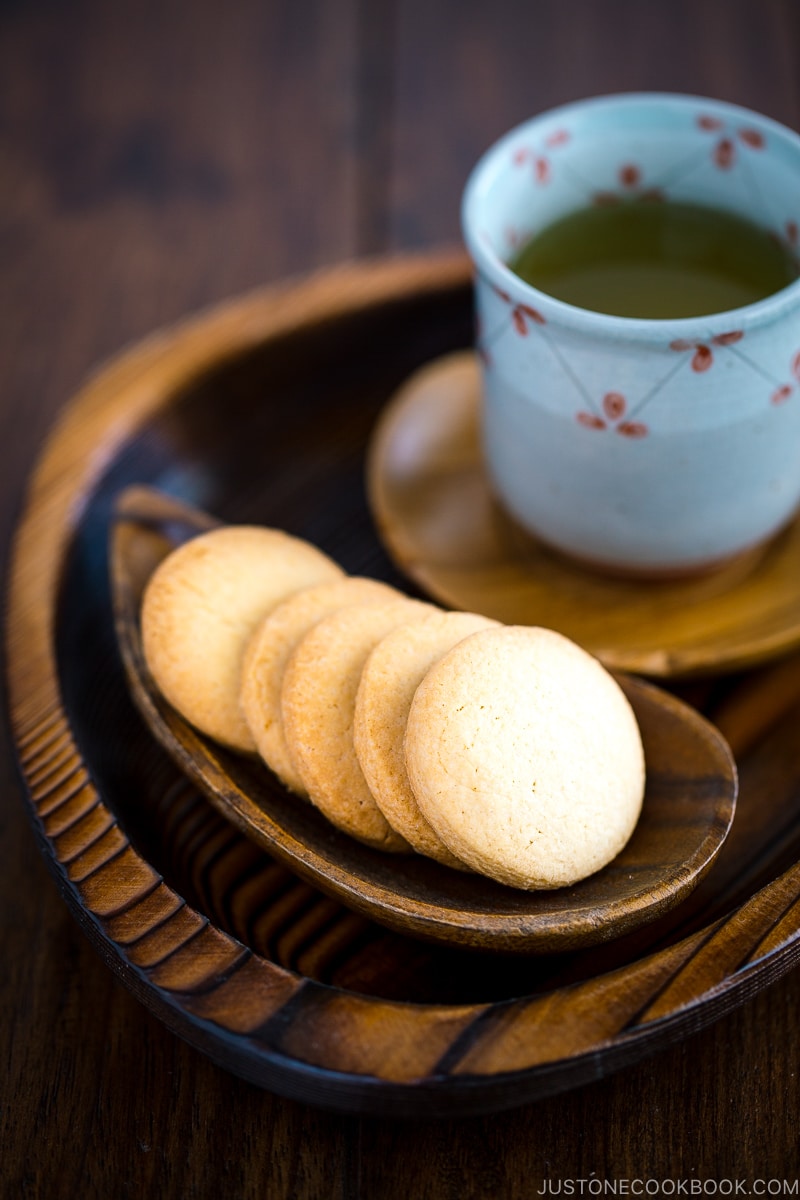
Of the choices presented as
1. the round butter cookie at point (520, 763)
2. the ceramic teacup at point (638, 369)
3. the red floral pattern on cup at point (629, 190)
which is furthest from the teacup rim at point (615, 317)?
the round butter cookie at point (520, 763)

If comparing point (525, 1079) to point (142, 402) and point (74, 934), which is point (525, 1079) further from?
point (142, 402)

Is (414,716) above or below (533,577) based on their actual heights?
above

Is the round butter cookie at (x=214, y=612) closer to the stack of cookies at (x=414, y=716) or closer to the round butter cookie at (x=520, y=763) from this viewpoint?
the stack of cookies at (x=414, y=716)

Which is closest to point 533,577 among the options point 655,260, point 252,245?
point 655,260

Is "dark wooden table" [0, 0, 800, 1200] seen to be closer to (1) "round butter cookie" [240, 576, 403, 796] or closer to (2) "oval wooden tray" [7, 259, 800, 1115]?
(2) "oval wooden tray" [7, 259, 800, 1115]

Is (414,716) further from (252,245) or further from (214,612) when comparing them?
(252,245)

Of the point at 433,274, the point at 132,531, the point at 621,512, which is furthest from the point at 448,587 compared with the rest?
the point at 433,274
